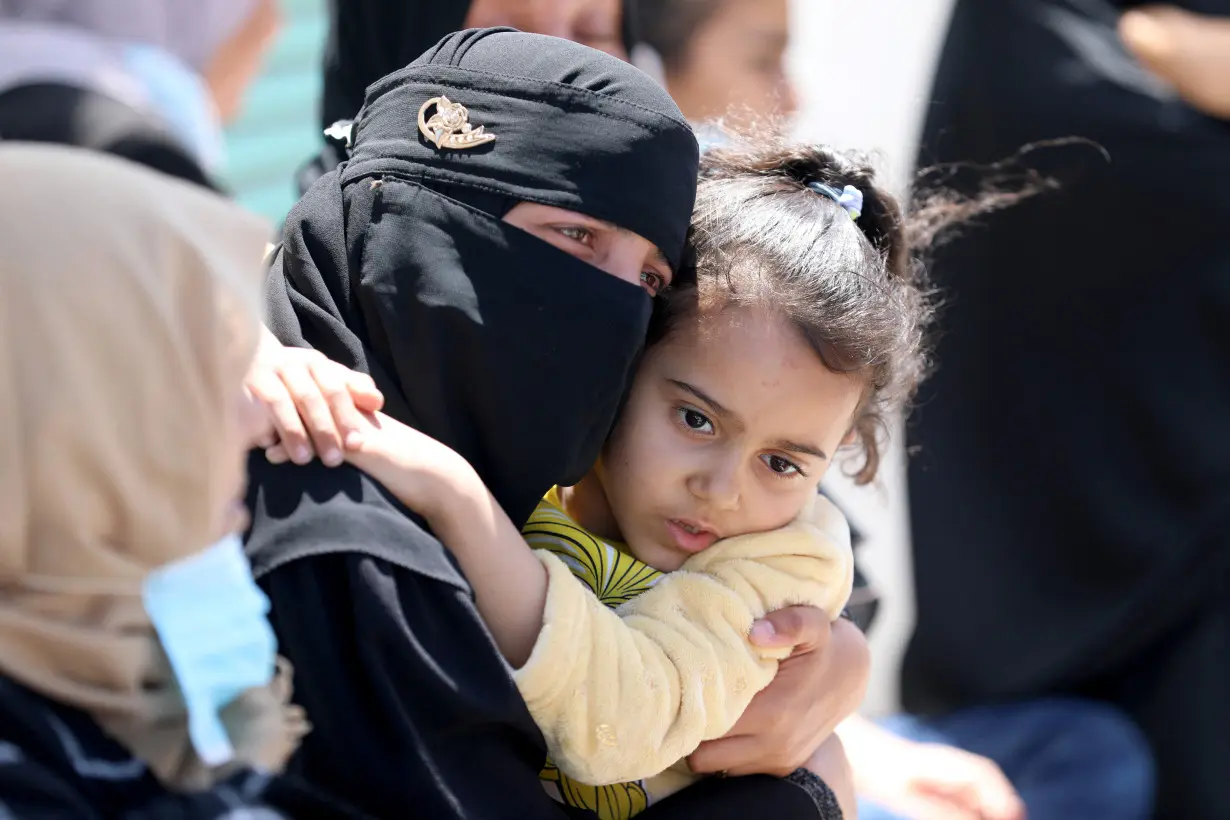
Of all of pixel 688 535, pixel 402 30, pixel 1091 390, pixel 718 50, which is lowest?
pixel 1091 390

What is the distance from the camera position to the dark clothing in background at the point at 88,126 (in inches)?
78.4

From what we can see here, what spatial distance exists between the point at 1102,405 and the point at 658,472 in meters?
2.24

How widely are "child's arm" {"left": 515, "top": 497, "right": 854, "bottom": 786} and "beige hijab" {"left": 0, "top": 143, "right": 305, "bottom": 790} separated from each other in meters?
0.40

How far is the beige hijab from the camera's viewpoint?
3.43 ft

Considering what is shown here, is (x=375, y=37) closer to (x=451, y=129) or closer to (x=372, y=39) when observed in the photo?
(x=372, y=39)

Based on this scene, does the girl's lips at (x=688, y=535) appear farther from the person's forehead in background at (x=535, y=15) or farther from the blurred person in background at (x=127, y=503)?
the person's forehead in background at (x=535, y=15)

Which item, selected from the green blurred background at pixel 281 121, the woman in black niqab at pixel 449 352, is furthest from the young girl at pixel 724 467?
the green blurred background at pixel 281 121

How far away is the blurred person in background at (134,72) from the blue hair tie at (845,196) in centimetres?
96

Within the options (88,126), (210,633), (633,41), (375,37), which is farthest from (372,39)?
(210,633)

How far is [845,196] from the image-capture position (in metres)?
2.00

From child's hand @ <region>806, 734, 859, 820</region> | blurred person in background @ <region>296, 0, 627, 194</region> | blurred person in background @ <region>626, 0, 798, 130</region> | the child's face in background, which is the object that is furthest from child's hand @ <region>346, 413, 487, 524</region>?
blurred person in background @ <region>626, 0, 798, 130</region>

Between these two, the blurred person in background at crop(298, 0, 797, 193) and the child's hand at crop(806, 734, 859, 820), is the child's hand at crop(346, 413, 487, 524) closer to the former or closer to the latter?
the child's hand at crop(806, 734, 859, 820)

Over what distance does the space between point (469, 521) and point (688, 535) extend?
47 centimetres

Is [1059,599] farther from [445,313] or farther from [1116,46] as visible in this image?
[445,313]
